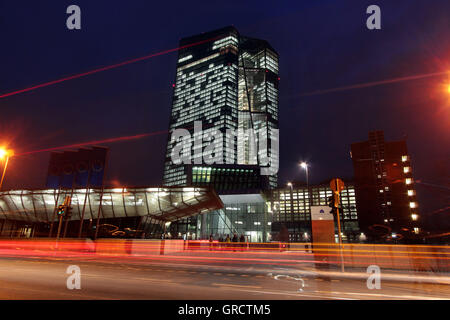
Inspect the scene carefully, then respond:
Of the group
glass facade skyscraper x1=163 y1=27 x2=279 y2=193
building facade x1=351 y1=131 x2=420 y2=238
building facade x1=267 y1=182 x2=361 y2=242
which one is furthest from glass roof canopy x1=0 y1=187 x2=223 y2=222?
glass facade skyscraper x1=163 y1=27 x2=279 y2=193

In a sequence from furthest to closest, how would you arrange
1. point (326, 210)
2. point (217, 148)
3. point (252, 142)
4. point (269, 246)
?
point (252, 142) < point (217, 148) < point (269, 246) < point (326, 210)

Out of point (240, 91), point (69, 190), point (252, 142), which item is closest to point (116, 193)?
point (69, 190)

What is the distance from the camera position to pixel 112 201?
36094 mm

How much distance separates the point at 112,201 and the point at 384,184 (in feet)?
371

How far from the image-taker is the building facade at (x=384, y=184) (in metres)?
101

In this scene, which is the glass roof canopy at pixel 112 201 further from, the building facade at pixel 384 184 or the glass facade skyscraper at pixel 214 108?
the glass facade skyscraper at pixel 214 108

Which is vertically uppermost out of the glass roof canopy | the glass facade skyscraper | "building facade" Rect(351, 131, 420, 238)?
the glass facade skyscraper

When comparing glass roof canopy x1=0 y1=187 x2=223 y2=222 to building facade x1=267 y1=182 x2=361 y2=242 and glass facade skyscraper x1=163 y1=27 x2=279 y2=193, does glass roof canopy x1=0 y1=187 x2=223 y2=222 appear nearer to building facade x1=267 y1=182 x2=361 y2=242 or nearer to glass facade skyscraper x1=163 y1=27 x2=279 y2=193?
building facade x1=267 y1=182 x2=361 y2=242

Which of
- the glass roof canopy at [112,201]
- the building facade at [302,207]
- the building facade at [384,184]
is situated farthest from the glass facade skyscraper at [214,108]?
the glass roof canopy at [112,201]

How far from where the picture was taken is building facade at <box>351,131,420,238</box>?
10088cm

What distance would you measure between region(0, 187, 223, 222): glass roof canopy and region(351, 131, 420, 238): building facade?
302ft
